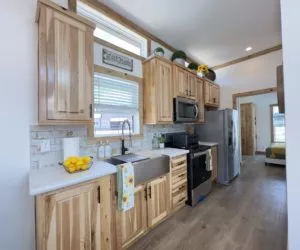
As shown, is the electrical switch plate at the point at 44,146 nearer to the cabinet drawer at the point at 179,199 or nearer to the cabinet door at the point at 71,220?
the cabinet door at the point at 71,220

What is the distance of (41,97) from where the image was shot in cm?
147

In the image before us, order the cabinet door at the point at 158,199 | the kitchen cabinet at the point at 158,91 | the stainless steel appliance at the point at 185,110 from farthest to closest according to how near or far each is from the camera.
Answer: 1. the stainless steel appliance at the point at 185,110
2. the kitchen cabinet at the point at 158,91
3. the cabinet door at the point at 158,199

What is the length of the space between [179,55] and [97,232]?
10.4 feet

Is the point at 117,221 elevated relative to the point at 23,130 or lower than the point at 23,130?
lower

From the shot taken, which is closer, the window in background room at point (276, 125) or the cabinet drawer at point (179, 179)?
the cabinet drawer at point (179, 179)

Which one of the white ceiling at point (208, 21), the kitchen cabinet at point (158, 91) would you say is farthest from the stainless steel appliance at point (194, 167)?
the white ceiling at point (208, 21)

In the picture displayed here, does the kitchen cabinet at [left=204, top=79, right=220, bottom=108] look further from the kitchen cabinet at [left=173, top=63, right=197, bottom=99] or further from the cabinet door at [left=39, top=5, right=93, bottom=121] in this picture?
the cabinet door at [left=39, top=5, right=93, bottom=121]

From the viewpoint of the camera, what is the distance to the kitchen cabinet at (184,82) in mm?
2963

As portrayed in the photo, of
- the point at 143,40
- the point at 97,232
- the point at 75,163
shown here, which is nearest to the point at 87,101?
the point at 75,163

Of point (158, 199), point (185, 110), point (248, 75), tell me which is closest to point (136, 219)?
point (158, 199)

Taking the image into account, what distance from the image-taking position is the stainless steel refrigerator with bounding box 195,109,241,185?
3688mm

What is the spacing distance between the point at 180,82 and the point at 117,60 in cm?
123

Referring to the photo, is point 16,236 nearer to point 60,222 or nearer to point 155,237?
point 60,222

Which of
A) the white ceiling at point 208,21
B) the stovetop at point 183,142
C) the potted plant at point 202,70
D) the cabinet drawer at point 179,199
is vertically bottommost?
the cabinet drawer at point 179,199
